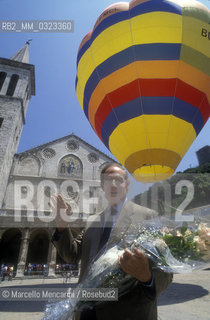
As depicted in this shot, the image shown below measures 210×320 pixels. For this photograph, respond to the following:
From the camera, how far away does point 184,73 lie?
536cm

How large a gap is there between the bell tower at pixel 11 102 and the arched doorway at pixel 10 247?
15.1 feet

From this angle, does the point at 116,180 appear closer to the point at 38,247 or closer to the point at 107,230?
the point at 107,230

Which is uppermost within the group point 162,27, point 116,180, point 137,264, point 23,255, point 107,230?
point 162,27

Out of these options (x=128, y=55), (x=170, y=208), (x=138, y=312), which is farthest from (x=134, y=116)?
(x=138, y=312)

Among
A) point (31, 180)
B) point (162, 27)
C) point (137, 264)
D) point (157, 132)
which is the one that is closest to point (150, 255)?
point (137, 264)

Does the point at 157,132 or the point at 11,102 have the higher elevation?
the point at 11,102

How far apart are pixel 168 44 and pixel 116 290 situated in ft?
19.5

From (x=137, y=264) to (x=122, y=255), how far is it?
0.41 ft

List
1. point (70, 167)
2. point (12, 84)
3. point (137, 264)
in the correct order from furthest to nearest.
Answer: point (70, 167) < point (12, 84) < point (137, 264)

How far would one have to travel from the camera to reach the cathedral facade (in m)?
18.3

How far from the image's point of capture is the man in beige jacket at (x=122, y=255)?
51.8 inches

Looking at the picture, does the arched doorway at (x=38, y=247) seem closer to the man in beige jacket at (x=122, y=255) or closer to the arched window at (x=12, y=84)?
the arched window at (x=12, y=84)

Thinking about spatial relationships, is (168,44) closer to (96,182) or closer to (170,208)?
(170,208)

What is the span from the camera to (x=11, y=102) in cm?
2172
